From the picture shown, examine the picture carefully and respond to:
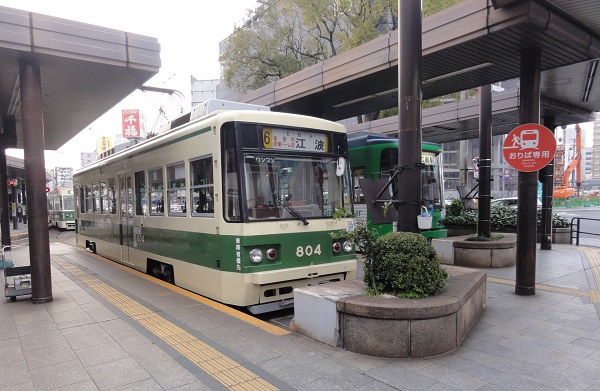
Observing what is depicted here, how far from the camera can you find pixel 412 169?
5453 mm

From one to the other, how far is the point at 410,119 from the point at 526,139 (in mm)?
2383

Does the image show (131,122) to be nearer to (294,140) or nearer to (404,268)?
(294,140)

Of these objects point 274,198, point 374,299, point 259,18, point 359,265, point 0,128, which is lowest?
point 359,265

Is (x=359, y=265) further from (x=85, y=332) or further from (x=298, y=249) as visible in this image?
(x=85, y=332)

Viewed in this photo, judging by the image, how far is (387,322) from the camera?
404cm

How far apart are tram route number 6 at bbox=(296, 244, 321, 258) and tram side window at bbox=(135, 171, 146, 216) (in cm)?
389

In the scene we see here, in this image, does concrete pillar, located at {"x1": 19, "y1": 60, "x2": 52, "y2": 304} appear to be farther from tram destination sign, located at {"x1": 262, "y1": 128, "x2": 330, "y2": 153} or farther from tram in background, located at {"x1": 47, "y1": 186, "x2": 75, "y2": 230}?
tram in background, located at {"x1": 47, "y1": 186, "x2": 75, "y2": 230}

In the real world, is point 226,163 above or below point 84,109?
below

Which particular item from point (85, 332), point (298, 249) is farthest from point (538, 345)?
point (85, 332)

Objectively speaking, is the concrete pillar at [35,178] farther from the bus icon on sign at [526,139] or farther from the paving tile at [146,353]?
the bus icon on sign at [526,139]

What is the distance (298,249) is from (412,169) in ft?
6.34

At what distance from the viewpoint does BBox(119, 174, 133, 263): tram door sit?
8.84 meters

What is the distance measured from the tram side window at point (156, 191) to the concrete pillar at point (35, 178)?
5.90ft

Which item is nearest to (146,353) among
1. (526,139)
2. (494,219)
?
(526,139)
